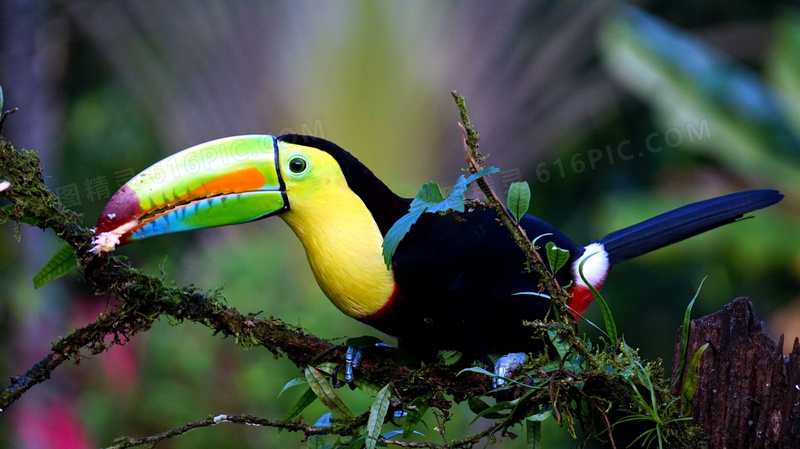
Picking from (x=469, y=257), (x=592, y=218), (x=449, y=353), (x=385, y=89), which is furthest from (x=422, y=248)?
(x=592, y=218)

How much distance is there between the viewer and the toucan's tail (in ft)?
5.91

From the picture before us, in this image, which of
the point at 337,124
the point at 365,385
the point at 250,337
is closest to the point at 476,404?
the point at 365,385

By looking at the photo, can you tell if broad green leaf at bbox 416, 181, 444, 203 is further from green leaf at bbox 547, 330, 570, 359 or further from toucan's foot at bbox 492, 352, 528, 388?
toucan's foot at bbox 492, 352, 528, 388

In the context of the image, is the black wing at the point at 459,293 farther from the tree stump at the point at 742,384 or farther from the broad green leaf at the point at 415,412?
the tree stump at the point at 742,384

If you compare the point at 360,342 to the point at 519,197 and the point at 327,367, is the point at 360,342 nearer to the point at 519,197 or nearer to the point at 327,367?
the point at 327,367

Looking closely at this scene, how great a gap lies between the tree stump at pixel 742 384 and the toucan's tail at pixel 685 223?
49 cm

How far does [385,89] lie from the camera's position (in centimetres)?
350

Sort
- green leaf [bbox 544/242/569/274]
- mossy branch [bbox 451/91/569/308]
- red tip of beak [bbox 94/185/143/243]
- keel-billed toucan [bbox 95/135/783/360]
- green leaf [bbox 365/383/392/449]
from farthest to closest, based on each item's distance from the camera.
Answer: keel-billed toucan [bbox 95/135/783/360] → red tip of beak [bbox 94/185/143/243] → green leaf [bbox 365/383/392/449] → green leaf [bbox 544/242/569/274] → mossy branch [bbox 451/91/569/308]

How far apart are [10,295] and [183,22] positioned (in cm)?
173

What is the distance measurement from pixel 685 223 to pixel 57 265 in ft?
4.39

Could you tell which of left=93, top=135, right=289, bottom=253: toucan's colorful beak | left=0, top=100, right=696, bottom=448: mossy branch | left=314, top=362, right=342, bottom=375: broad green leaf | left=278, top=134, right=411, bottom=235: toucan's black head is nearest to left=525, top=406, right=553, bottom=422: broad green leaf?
left=0, top=100, right=696, bottom=448: mossy branch

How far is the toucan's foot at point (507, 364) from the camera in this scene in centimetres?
156

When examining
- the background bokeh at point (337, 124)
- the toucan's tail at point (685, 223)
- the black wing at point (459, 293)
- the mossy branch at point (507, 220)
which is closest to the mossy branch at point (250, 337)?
the mossy branch at point (507, 220)

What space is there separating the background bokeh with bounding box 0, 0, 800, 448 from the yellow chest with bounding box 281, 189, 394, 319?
1.36 metres
